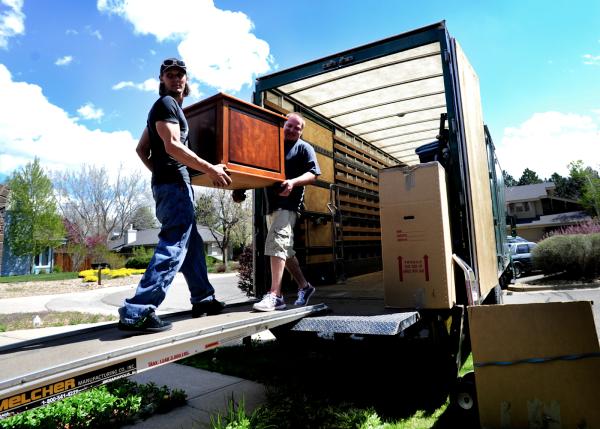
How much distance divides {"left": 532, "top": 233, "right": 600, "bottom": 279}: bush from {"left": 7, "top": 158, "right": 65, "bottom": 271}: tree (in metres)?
30.6

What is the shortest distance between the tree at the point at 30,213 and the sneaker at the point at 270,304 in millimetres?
30741

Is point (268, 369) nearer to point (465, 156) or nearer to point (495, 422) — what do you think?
point (495, 422)

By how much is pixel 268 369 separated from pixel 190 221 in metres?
Answer: 2.64

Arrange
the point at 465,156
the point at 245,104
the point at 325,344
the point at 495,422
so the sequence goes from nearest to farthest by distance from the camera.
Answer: the point at 495,422 → the point at 245,104 → the point at 325,344 → the point at 465,156

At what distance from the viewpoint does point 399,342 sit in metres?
3.09

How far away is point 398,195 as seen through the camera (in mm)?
3334

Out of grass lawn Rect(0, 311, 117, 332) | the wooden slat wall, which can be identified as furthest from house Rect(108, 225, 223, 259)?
the wooden slat wall

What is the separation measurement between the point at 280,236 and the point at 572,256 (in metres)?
12.0

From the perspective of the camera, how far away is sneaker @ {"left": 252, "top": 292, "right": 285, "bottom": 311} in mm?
3127

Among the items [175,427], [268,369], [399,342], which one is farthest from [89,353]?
[268,369]

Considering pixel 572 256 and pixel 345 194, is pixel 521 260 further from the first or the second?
pixel 345 194

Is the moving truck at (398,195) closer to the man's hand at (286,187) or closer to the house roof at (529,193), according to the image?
the man's hand at (286,187)

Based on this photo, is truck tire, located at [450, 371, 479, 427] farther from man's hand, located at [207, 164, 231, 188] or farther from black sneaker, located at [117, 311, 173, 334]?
man's hand, located at [207, 164, 231, 188]

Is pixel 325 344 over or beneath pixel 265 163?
beneath
